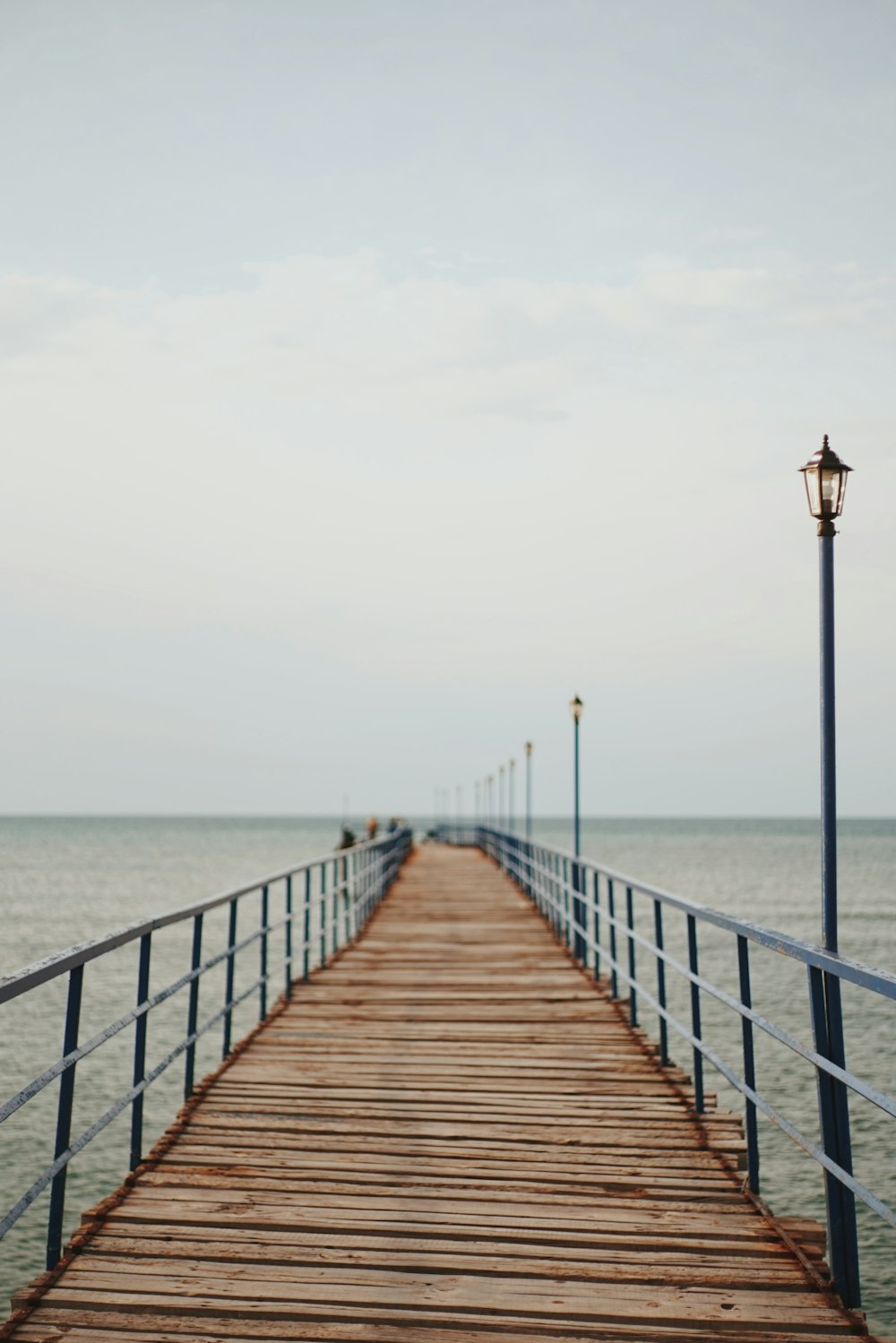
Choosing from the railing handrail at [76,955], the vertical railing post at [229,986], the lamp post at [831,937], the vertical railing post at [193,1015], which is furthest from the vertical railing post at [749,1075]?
the vertical railing post at [229,986]

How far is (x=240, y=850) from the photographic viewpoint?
12594cm

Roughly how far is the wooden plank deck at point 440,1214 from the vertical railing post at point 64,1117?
0.12 meters

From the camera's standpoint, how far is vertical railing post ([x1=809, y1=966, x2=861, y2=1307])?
12.5ft

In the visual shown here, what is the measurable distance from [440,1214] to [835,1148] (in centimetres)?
162

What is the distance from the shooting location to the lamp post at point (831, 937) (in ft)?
12.6

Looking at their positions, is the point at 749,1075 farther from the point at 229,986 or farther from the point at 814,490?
the point at 229,986

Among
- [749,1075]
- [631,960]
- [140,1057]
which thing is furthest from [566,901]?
[140,1057]

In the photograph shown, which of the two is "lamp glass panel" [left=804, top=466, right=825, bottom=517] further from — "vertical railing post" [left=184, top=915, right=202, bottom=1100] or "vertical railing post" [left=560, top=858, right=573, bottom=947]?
"vertical railing post" [left=560, top=858, right=573, bottom=947]

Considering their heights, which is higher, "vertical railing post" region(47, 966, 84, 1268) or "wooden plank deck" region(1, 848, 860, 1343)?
"vertical railing post" region(47, 966, 84, 1268)

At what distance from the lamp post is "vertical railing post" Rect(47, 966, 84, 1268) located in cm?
278

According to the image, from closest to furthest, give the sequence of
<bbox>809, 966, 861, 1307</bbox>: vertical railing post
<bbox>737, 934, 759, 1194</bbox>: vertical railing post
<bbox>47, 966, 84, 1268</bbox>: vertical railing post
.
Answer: <bbox>809, 966, 861, 1307</bbox>: vertical railing post < <bbox>47, 966, 84, 1268</bbox>: vertical railing post < <bbox>737, 934, 759, 1194</bbox>: vertical railing post

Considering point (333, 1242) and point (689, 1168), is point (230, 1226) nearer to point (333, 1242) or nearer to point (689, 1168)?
point (333, 1242)

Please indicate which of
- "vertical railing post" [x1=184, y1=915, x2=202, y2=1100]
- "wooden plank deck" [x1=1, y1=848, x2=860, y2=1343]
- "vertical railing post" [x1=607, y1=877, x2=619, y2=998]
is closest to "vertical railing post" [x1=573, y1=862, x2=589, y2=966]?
"vertical railing post" [x1=607, y1=877, x2=619, y2=998]

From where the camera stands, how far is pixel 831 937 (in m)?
4.50
